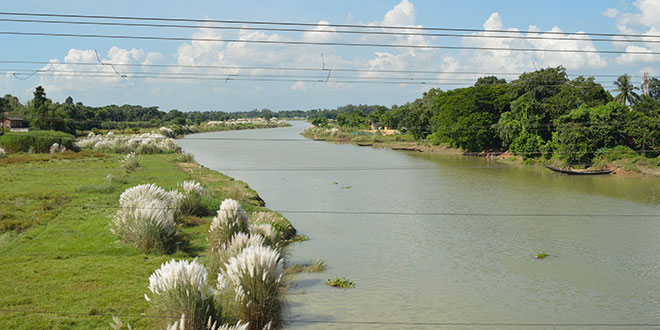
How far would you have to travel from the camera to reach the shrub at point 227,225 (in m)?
15.9

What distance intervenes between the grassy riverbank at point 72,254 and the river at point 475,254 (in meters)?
3.74

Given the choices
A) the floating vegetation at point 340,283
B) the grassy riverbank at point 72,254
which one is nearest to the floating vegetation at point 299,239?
the grassy riverbank at point 72,254

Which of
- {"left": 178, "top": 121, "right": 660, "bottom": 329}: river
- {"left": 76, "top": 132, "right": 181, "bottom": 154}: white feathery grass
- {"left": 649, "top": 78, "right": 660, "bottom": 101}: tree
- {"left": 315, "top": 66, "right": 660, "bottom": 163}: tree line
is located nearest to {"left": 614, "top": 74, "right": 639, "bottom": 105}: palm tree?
{"left": 315, "top": 66, "right": 660, "bottom": 163}: tree line

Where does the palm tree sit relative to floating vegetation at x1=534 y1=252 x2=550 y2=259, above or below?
above

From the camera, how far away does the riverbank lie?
41.9 metres

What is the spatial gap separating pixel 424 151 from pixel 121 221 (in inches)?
2360

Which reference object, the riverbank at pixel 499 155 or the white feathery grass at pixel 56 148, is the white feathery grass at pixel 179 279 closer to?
the riverbank at pixel 499 155

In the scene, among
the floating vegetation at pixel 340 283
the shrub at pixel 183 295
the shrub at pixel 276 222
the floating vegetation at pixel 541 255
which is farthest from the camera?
the shrub at pixel 276 222

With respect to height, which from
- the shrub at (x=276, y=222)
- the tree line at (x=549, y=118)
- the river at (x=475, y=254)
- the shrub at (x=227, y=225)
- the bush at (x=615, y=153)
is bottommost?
the river at (x=475, y=254)

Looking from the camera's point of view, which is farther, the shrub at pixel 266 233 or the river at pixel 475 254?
the shrub at pixel 266 233

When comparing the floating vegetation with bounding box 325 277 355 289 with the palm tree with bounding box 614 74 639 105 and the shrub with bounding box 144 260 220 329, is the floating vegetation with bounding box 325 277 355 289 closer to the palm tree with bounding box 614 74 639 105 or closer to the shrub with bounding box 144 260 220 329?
the shrub with bounding box 144 260 220 329

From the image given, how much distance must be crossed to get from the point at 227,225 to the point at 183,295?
6978mm

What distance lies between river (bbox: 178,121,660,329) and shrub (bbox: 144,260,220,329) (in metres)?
3.25

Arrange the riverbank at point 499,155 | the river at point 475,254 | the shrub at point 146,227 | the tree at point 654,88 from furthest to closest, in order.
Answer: the tree at point 654,88, the riverbank at point 499,155, the shrub at point 146,227, the river at point 475,254
